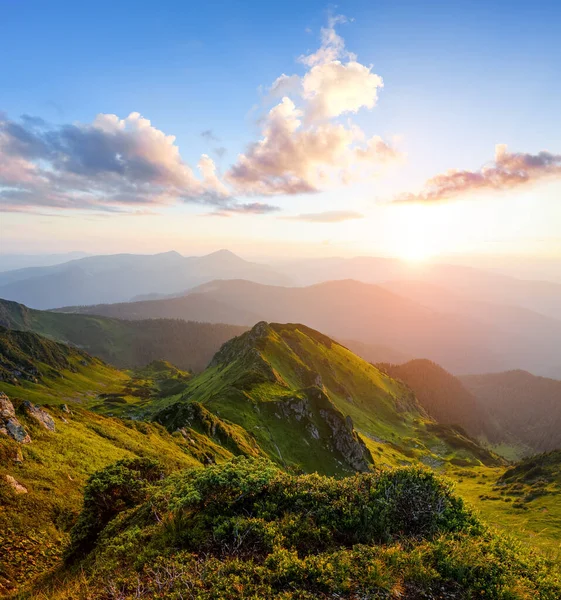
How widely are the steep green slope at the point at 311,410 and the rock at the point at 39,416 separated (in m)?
26.3

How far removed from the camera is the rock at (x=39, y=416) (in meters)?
29.9

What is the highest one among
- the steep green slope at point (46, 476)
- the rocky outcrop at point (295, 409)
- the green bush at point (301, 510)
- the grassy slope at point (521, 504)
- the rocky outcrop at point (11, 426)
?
the green bush at point (301, 510)

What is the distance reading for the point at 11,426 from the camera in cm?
2623

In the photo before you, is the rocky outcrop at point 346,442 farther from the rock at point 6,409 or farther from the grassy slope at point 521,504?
the rock at point 6,409

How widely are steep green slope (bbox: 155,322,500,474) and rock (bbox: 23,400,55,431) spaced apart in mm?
26273

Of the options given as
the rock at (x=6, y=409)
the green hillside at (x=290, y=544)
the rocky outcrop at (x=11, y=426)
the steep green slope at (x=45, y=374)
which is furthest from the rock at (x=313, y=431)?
the steep green slope at (x=45, y=374)

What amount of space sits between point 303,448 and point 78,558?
66593mm

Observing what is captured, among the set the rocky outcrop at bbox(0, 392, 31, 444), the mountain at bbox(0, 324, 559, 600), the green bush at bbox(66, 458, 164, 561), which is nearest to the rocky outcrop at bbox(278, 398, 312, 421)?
the mountain at bbox(0, 324, 559, 600)

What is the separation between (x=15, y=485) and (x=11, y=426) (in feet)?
22.4

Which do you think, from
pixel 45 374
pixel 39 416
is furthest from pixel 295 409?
pixel 45 374

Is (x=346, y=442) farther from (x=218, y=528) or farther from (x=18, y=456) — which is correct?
(x=218, y=528)

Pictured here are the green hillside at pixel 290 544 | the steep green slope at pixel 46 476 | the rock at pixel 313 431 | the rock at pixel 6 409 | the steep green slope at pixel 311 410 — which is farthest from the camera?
the rock at pixel 313 431

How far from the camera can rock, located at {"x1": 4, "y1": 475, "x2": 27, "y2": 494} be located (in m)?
21.0

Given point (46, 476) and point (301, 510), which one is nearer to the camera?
point (301, 510)
